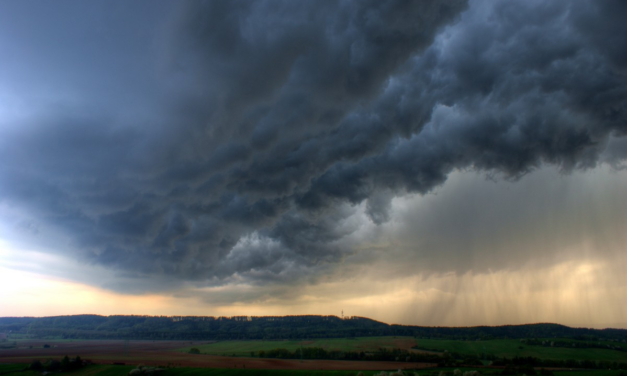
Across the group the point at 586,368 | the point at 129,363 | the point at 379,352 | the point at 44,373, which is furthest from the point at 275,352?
the point at 586,368

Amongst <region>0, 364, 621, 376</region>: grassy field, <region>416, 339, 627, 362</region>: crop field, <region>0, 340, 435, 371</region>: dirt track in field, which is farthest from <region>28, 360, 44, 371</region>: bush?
<region>416, 339, 627, 362</region>: crop field

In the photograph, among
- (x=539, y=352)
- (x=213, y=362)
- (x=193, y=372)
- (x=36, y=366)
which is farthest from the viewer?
(x=539, y=352)

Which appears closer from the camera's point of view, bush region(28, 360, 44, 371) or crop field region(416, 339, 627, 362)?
bush region(28, 360, 44, 371)

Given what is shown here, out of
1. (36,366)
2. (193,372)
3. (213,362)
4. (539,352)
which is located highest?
(36,366)

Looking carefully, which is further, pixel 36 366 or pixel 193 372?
pixel 36 366

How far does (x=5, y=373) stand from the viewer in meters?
88.4

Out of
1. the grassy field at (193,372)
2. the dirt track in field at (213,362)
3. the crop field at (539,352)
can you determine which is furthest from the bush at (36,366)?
the crop field at (539,352)

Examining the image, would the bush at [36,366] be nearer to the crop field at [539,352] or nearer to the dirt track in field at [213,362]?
the dirt track in field at [213,362]

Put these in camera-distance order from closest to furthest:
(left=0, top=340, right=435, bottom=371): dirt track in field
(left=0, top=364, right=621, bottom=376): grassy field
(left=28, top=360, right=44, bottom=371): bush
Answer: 1. (left=0, top=364, right=621, bottom=376): grassy field
2. (left=28, top=360, right=44, bottom=371): bush
3. (left=0, top=340, right=435, bottom=371): dirt track in field

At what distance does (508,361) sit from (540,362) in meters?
8.80

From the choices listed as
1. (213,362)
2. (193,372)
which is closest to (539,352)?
(213,362)

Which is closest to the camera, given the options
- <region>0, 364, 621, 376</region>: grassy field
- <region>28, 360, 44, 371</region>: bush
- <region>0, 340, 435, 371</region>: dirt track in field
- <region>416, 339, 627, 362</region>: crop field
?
<region>0, 364, 621, 376</region>: grassy field

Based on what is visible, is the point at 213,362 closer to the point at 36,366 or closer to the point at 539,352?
the point at 36,366

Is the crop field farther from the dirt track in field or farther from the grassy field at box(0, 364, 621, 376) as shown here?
the dirt track in field
